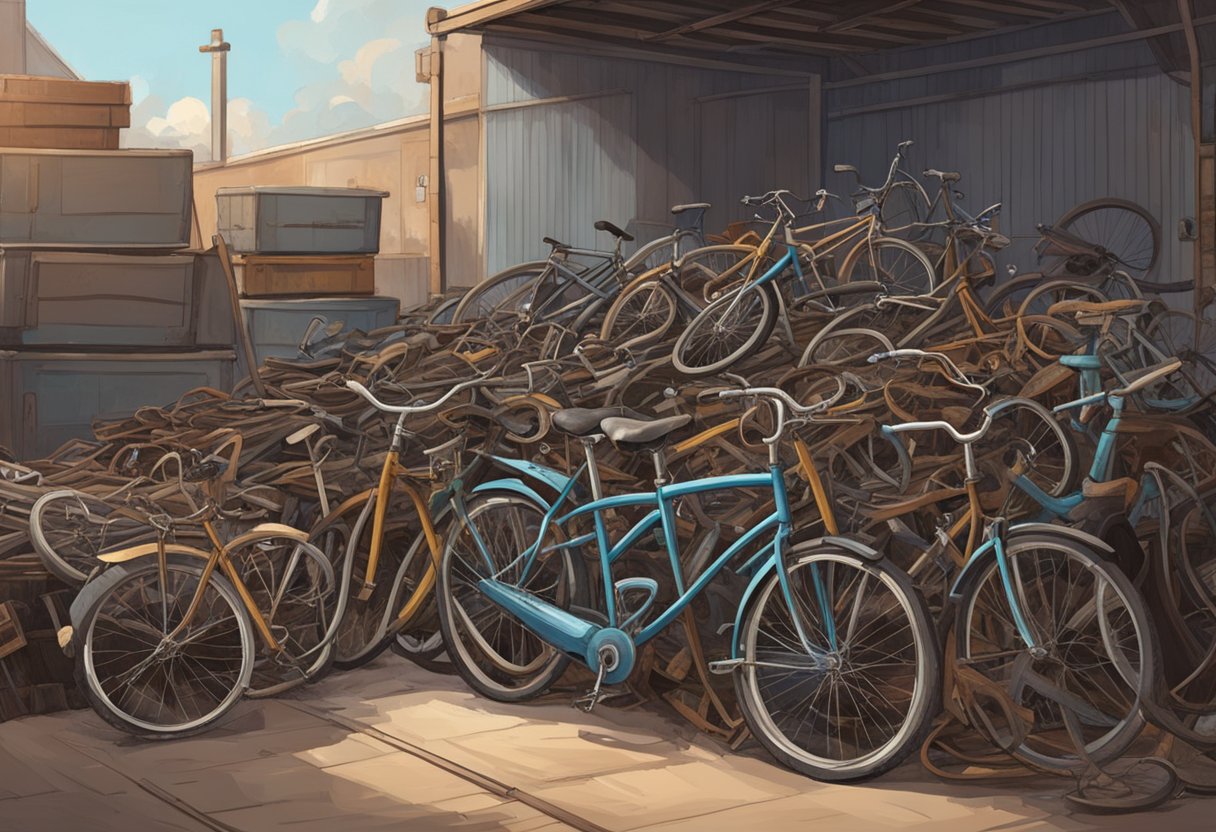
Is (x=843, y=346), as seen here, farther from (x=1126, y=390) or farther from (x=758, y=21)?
(x=758, y=21)

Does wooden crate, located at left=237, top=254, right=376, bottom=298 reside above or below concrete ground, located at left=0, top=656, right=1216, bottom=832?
above

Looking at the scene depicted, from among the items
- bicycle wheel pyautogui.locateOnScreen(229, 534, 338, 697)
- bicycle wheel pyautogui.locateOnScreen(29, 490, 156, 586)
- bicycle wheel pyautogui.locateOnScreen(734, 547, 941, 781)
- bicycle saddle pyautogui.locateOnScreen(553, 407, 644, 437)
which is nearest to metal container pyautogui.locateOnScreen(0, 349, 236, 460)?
bicycle wheel pyautogui.locateOnScreen(29, 490, 156, 586)

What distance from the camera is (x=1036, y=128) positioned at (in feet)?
36.3

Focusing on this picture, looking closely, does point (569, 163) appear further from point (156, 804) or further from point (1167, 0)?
point (156, 804)

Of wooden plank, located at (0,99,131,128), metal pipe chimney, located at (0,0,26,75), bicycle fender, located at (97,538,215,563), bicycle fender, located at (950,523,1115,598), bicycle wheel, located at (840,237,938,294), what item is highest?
metal pipe chimney, located at (0,0,26,75)

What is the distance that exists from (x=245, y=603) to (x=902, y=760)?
2.45m

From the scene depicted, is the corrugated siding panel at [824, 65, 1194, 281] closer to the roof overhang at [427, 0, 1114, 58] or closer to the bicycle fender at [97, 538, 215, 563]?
the roof overhang at [427, 0, 1114, 58]

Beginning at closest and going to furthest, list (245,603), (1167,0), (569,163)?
(245,603), (1167,0), (569,163)

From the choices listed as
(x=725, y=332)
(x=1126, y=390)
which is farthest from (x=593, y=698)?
(x=725, y=332)

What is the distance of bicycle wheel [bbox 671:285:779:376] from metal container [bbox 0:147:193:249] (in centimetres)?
380

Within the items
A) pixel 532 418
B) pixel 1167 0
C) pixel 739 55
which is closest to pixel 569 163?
pixel 739 55

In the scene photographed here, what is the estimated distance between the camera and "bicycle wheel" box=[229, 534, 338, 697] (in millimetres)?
5492

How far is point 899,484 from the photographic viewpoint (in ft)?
18.1

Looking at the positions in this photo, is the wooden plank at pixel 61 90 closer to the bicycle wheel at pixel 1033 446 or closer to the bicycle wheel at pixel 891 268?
the bicycle wheel at pixel 891 268
